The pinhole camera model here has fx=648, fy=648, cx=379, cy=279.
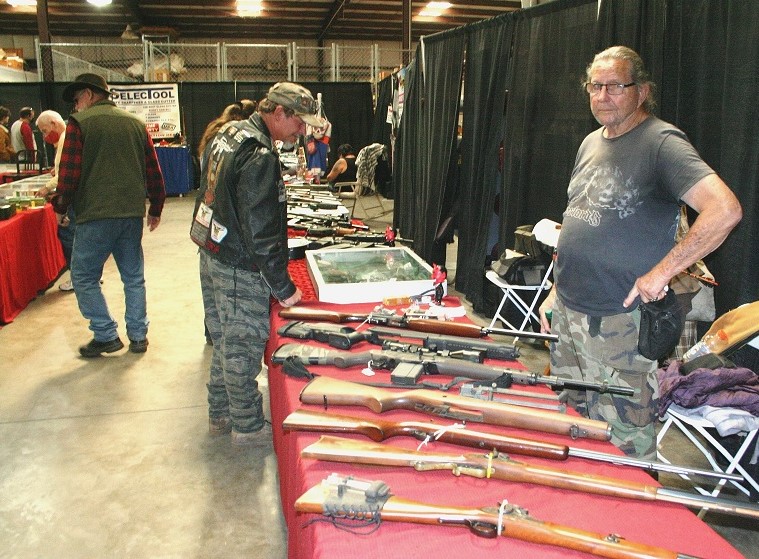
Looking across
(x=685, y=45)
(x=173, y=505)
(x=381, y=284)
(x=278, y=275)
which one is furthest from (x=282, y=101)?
(x=685, y=45)

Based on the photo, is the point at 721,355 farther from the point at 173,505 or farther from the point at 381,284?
the point at 173,505

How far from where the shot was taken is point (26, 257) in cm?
566

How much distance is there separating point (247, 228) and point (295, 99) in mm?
586

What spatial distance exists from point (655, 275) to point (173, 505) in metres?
2.20

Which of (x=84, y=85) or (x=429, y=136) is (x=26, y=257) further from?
(x=429, y=136)

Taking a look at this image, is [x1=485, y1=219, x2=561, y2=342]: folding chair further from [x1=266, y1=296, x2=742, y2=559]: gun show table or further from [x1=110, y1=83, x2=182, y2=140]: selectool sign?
[x1=110, y1=83, x2=182, y2=140]: selectool sign

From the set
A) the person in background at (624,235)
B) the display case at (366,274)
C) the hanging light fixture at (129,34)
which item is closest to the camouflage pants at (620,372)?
the person in background at (624,235)

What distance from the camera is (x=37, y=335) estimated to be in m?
5.05

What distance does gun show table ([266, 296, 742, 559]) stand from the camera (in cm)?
131

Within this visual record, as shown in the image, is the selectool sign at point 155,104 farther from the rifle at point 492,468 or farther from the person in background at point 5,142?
the rifle at point 492,468

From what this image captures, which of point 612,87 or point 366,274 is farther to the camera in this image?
point 366,274

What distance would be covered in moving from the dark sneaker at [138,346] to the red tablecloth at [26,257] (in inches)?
51.1

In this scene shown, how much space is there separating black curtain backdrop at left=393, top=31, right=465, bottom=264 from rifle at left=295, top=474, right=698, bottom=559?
5364mm

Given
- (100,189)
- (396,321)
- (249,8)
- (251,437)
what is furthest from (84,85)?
(249,8)
